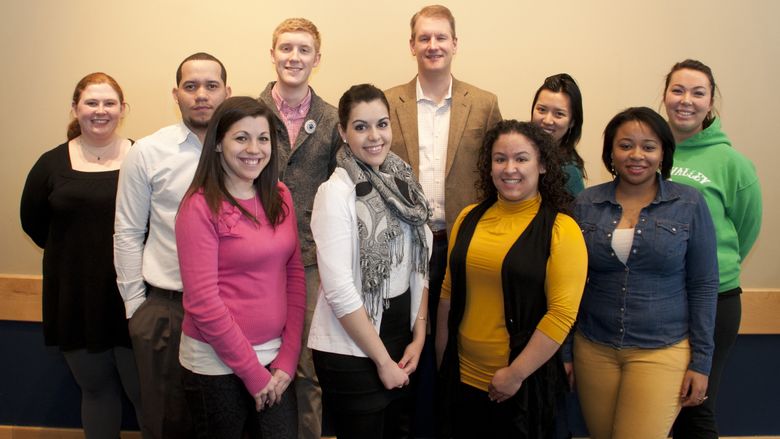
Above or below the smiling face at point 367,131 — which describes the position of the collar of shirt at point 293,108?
above

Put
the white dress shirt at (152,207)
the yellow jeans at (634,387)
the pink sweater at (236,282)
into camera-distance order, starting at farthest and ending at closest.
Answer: the white dress shirt at (152,207)
the yellow jeans at (634,387)
the pink sweater at (236,282)

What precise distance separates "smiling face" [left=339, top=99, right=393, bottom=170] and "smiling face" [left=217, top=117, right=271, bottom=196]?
0.26 meters

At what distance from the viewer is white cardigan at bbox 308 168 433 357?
1.56 metres

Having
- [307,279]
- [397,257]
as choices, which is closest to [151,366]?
[307,279]

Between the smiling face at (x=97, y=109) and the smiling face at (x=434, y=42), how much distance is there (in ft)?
4.28

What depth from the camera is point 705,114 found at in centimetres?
209

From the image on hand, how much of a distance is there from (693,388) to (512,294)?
69cm

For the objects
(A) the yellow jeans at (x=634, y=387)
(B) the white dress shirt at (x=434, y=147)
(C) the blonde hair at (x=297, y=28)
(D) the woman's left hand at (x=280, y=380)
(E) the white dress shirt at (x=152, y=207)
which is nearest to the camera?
(D) the woman's left hand at (x=280, y=380)

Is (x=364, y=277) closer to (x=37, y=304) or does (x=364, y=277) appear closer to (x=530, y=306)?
(x=530, y=306)

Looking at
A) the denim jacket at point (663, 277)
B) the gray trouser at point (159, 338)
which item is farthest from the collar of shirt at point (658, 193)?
the gray trouser at point (159, 338)

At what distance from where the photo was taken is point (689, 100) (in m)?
2.06

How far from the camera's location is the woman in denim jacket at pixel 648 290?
66.8 inches

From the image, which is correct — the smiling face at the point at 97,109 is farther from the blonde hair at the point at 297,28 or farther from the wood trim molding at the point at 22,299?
the wood trim molding at the point at 22,299

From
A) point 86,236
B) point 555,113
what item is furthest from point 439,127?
point 86,236
